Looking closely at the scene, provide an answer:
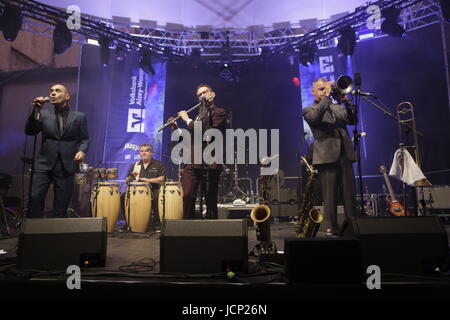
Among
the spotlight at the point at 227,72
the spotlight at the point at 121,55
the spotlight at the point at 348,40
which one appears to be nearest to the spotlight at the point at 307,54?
the spotlight at the point at 348,40

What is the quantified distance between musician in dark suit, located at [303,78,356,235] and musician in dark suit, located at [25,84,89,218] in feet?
9.48

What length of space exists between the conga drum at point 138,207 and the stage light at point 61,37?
481 cm

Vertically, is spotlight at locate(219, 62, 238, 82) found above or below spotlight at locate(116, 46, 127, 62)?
below

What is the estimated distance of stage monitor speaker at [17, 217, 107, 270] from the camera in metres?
2.38

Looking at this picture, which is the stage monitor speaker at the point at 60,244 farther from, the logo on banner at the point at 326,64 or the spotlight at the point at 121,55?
the logo on banner at the point at 326,64

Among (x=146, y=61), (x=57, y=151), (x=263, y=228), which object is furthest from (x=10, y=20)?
(x=263, y=228)

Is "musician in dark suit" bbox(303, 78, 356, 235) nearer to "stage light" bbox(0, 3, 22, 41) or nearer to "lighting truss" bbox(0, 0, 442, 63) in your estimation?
"lighting truss" bbox(0, 0, 442, 63)

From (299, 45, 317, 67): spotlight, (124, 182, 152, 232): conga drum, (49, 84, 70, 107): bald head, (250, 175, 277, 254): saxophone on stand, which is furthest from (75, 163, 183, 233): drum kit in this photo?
(299, 45, 317, 67): spotlight

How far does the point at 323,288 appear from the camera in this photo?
77.7 inches

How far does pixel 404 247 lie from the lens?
7.32 feet

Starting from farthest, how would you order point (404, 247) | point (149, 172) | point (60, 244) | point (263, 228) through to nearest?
point (149, 172) → point (263, 228) → point (60, 244) → point (404, 247)

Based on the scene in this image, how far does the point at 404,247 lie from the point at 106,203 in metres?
4.67

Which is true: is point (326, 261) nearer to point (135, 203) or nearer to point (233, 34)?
point (135, 203)

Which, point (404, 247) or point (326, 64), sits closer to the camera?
point (404, 247)
